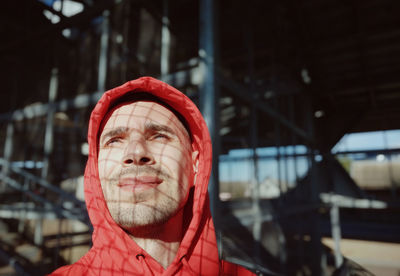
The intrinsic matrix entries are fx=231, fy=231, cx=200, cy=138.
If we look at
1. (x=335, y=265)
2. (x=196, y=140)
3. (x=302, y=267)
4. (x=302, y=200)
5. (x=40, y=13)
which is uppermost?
(x=40, y=13)

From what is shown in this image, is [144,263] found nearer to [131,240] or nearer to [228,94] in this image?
[131,240]

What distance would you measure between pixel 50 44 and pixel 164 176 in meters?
4.89

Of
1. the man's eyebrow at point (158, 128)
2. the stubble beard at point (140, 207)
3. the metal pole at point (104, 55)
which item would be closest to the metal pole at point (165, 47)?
the metal pole at point (104, 55)

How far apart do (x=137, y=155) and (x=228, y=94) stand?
161 centimetres

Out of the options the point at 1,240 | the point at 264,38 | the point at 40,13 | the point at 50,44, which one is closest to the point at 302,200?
the point at 264,38

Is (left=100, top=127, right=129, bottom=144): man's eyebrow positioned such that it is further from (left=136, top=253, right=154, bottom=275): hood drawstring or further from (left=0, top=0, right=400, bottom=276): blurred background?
(left=0, top=0, right=400, bottom=276): blurred background

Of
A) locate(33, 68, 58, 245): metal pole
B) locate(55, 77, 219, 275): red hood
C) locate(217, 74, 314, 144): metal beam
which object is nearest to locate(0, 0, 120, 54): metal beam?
locate(33, 68, 58, 245): metal pole

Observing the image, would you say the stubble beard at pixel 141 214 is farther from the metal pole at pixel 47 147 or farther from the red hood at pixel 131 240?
the metal pole at pixel 47 147

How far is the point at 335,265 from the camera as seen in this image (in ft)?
17.8

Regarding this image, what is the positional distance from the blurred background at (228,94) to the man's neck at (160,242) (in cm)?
88

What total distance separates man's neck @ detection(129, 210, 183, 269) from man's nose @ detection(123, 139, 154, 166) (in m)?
0.19

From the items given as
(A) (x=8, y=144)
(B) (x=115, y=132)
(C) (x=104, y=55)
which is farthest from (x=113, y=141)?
(A) (x=8, y=144)

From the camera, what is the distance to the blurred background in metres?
2.48

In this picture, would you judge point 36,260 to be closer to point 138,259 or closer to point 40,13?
point 138,259
